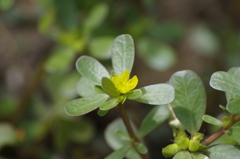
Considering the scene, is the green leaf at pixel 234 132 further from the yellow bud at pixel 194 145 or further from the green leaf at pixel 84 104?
the green leaf at pixel 84 104

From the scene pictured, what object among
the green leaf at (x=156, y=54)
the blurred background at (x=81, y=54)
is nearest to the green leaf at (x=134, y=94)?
the blurred background at (x=81, y=54)

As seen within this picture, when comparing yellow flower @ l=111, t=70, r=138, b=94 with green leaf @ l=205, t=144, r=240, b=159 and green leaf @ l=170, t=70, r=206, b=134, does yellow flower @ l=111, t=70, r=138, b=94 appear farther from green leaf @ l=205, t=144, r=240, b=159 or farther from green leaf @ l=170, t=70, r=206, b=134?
green leaf @ l=205, t=144, r=240, b=159

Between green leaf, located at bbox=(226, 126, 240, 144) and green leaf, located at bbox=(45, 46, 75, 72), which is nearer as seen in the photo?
green leaf, located at bbox=(226, 126, 240, 144)

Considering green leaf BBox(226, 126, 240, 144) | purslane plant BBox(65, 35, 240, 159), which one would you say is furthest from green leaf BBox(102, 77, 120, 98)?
green leaf BBox(226, 126, 240, 144)

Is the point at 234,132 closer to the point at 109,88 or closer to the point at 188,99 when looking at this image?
the point at 188,99

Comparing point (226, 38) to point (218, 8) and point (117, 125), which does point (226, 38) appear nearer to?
point (218, 8)

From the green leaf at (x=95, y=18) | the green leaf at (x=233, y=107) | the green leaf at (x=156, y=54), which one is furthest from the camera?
the green leaf at (x=156, y=54)
